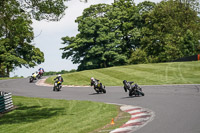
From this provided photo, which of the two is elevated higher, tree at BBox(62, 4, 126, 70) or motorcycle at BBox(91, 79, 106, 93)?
tree at BBox(62, 4, 126, 70)

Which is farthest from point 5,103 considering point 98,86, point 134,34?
point 134,34

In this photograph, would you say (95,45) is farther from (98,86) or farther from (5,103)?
(5,103)

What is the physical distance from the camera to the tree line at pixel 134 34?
2247 inches

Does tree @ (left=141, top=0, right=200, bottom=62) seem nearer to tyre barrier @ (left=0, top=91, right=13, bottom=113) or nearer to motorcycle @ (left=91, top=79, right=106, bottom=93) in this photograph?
motorcycle @ (left=91, top=79, right=106, bottom=93)

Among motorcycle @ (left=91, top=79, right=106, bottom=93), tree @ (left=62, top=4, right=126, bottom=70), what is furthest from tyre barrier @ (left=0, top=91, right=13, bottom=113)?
tree @ (left=62, top=4, right=126, bottom=70)

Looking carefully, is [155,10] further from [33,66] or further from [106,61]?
[33,66]

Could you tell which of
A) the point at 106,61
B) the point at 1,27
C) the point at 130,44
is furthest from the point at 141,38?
the point at 1,27

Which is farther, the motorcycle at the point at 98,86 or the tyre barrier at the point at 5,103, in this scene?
the motorcycle at the point at 98,86

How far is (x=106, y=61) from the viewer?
60.5 metres

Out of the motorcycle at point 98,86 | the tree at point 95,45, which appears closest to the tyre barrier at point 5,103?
the motorcycle at point 98,86

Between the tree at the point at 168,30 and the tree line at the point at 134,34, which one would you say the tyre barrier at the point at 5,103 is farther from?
the tree at the point at 168,30

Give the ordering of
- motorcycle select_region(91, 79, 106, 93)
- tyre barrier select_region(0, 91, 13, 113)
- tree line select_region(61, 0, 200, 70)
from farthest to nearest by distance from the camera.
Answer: tree line select_region(61, 0, 200, 70) → motorcycle select_region(91, 79, 106, 93) → tyre barrier select_region(0, 91, 13, 113)

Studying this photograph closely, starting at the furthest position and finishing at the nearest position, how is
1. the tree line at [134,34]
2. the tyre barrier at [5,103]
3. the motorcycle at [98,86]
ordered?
the tree line at [134,34] → the motorcycle at [98,86] → the tyre barrier at [5,103]

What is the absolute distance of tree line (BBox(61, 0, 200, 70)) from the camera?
187 ft
